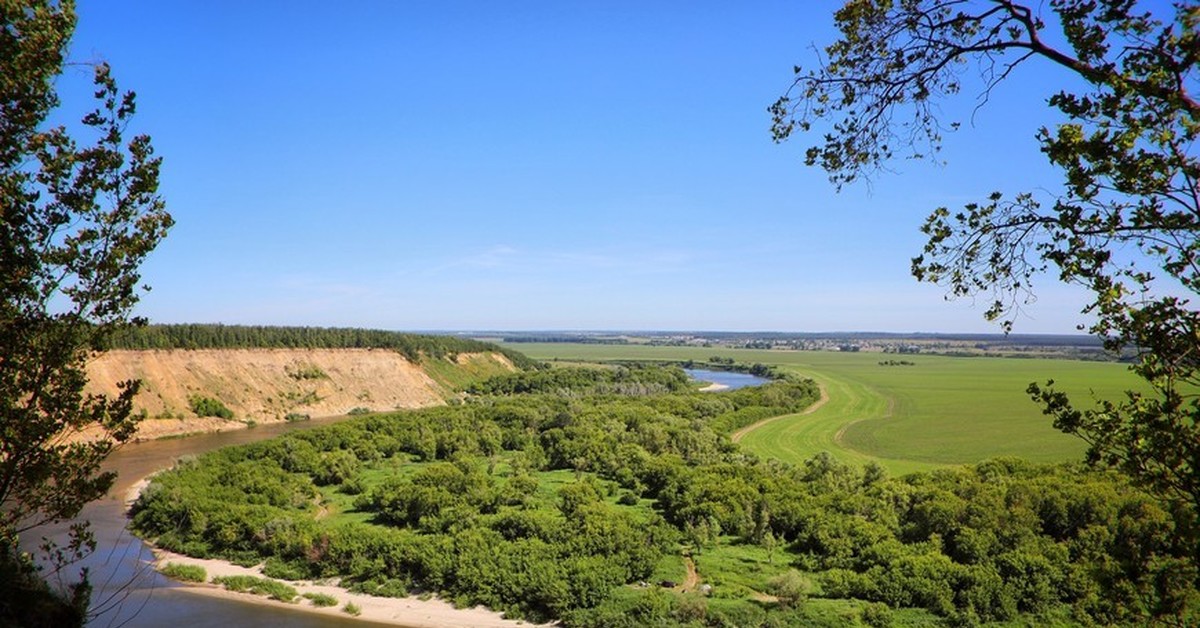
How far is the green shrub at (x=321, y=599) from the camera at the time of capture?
28828 mm

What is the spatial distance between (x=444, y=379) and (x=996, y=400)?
95.4 metres

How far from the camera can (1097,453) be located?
5586 millimetres

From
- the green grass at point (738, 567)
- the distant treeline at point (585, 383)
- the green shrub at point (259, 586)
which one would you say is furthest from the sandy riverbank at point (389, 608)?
the distant treeline at point (585, 383)

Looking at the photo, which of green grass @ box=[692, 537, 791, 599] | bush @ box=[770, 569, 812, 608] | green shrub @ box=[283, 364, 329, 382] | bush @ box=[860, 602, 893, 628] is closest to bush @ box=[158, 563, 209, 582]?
green grass @ box=[692, 537, 791, 599]

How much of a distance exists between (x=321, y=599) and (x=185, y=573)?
8235mm

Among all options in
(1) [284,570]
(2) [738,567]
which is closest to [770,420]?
(2) [738,567]

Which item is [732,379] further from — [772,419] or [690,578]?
[690,578]

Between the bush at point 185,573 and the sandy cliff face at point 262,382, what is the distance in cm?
4106

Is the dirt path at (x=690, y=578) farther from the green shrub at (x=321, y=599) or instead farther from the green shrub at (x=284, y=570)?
the green shrub at (x=284, y=570)

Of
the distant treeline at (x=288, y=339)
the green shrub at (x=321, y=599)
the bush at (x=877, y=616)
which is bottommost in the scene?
the green shrub at (x=321, y=599)

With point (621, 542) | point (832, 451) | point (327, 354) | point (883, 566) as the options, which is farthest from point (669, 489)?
point (327, 354)

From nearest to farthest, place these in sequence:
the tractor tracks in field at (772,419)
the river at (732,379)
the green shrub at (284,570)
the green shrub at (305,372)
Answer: the green shrub at (284,570), the tractor tracks in field at (772,419), the green shrub at (305,372), the river at (732,379)

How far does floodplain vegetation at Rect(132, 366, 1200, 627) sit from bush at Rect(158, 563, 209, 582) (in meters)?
2.31

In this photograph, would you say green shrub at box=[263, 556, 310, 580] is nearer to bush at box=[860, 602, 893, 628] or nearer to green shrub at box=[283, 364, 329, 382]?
bush at box=[860, 602, 893, 628]
